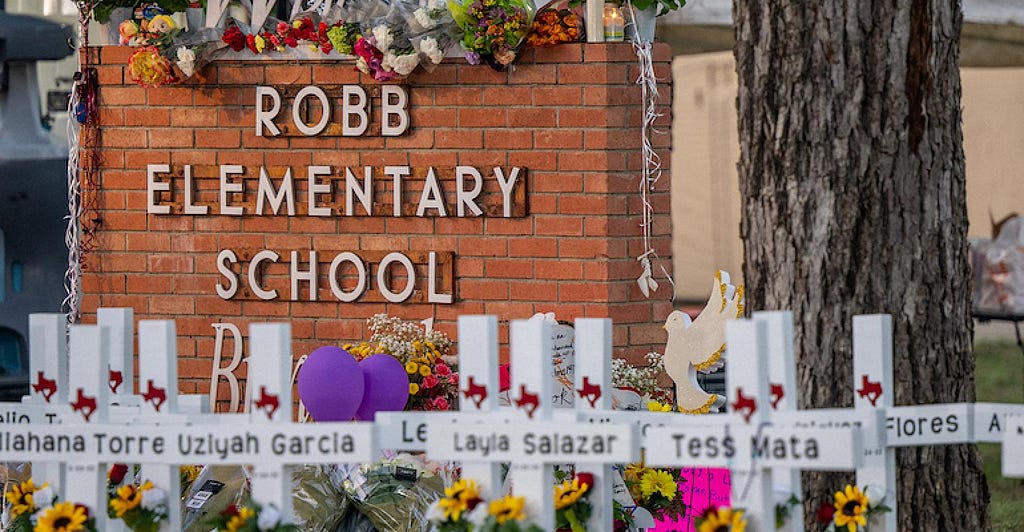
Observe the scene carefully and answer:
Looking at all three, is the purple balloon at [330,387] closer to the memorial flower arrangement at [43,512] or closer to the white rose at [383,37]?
the memorial flower arrangement at [43,512]

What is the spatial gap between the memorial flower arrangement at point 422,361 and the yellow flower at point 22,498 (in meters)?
2.11

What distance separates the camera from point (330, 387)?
190 inches

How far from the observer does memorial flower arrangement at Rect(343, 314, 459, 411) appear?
554 centimetres

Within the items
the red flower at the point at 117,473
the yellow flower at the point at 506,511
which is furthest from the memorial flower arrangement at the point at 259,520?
the red flower at the point at 117,473

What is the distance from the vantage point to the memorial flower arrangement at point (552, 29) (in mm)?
5895

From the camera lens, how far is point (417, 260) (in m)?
6.12

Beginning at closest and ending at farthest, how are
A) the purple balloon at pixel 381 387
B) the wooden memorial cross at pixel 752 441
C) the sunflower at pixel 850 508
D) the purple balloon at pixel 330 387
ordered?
the wooden memorial cross at pixel 752 441 < the sunflower at pixel 850 508 < the purple balloon at pixel 330 387 < the purple balloon at pixel 381 387

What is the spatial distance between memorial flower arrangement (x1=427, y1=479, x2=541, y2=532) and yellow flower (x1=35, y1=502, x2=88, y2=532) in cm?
68

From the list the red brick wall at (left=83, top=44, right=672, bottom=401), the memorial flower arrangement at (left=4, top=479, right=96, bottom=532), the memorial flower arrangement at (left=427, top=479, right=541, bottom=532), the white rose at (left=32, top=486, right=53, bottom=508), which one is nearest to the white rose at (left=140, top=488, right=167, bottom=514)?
the memorial flower arrangement at (left=4, top=479, right=96, bottom=532)

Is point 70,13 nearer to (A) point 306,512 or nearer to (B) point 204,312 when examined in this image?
(B) point 204,312

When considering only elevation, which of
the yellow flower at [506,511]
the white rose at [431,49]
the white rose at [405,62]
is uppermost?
the white rose at [431,49]

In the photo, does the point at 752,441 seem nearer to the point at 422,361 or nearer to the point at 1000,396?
the point at 422,361

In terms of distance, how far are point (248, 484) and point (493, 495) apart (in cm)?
149

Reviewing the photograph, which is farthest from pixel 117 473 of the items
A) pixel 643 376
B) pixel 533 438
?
pixel 643 376
